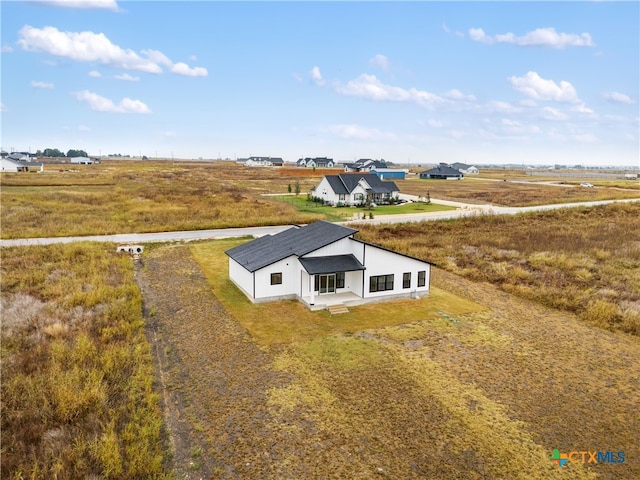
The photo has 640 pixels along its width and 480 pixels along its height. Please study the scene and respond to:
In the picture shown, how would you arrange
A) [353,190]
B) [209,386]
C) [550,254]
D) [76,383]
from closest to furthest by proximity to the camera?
[76,383] → [209,386] → [550,254] → [353,190]

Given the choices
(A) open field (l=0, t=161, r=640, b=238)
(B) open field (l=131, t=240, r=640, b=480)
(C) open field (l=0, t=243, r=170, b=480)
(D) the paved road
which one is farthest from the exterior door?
(A) open field (l=0, t=161, r=640, b=238)

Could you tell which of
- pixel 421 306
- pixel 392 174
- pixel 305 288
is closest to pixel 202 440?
pixel 305 288

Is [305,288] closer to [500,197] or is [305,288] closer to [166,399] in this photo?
[166,399]

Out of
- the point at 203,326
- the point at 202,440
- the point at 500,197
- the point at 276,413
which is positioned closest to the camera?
the point at 202,440

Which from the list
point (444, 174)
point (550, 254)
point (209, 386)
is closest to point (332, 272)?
point (209, 386)

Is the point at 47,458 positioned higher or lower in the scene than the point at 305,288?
lower

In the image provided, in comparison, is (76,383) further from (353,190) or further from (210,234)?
(353,190)
